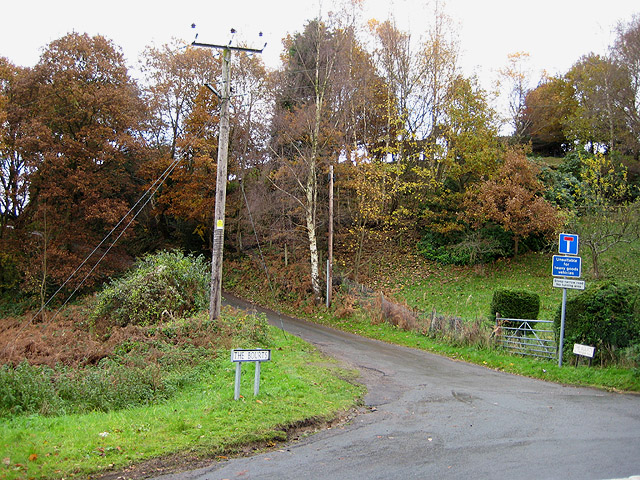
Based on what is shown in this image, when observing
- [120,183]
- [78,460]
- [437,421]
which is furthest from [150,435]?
[120,183]

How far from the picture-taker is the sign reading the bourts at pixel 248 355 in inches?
340

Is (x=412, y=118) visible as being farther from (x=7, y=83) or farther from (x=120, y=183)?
(x=7, y=83)

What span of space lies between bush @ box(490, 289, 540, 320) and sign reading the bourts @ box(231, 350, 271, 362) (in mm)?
11106

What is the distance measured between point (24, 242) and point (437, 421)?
88.4 feet

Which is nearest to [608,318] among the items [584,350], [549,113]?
[584,350]

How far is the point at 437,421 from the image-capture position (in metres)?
8.54

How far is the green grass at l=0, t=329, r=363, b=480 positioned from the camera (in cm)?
616

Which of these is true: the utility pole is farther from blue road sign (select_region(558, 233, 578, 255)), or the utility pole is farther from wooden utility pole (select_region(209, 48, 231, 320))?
blue road sign (select_region(558, 233, 578, 255))

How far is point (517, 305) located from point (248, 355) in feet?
39.5

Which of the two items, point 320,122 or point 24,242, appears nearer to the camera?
point 320,122

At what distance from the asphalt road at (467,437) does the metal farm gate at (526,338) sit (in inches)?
88.4

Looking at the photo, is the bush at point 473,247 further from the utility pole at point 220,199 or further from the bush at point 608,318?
the utility pole at point 220,199

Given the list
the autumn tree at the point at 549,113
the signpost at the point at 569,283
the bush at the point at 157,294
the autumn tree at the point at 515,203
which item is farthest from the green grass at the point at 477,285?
the autumn tree at the point at 549,113

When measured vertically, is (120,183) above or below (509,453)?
above
